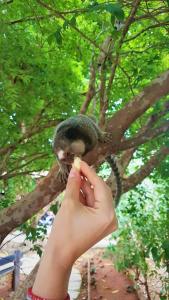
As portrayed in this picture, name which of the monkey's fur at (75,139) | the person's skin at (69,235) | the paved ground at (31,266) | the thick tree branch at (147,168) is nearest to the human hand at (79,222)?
the person's skin at (69,235)

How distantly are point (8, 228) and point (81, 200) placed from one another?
2011 millimetres

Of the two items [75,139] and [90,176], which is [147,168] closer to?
[75,139]

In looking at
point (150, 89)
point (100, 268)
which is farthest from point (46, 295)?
point (100, 268)

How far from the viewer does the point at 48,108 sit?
4379 millimetres

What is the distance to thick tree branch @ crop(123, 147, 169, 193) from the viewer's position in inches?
162

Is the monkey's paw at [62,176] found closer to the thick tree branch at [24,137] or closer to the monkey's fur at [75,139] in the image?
the monkey's fur at [75,139]

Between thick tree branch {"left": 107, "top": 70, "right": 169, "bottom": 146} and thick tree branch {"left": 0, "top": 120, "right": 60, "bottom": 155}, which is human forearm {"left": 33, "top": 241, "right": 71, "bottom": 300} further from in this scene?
thick tree branch {"left": 0, "top": 120, "right": 60, "bottom": 155}

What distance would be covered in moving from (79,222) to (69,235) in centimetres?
5

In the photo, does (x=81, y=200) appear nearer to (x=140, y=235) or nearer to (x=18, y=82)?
(x=18, y=82)

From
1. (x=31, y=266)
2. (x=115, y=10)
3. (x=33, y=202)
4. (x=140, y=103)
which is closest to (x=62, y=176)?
(x=33, y=202)

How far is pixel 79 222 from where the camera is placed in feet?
3.47

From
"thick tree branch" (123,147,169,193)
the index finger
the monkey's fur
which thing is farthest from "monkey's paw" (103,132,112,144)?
the index finger

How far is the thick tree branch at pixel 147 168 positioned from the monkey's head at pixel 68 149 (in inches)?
47.4

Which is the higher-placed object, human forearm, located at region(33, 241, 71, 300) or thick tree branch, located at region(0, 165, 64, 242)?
thick tree branch, located at region(0, 165, 64, 242)
